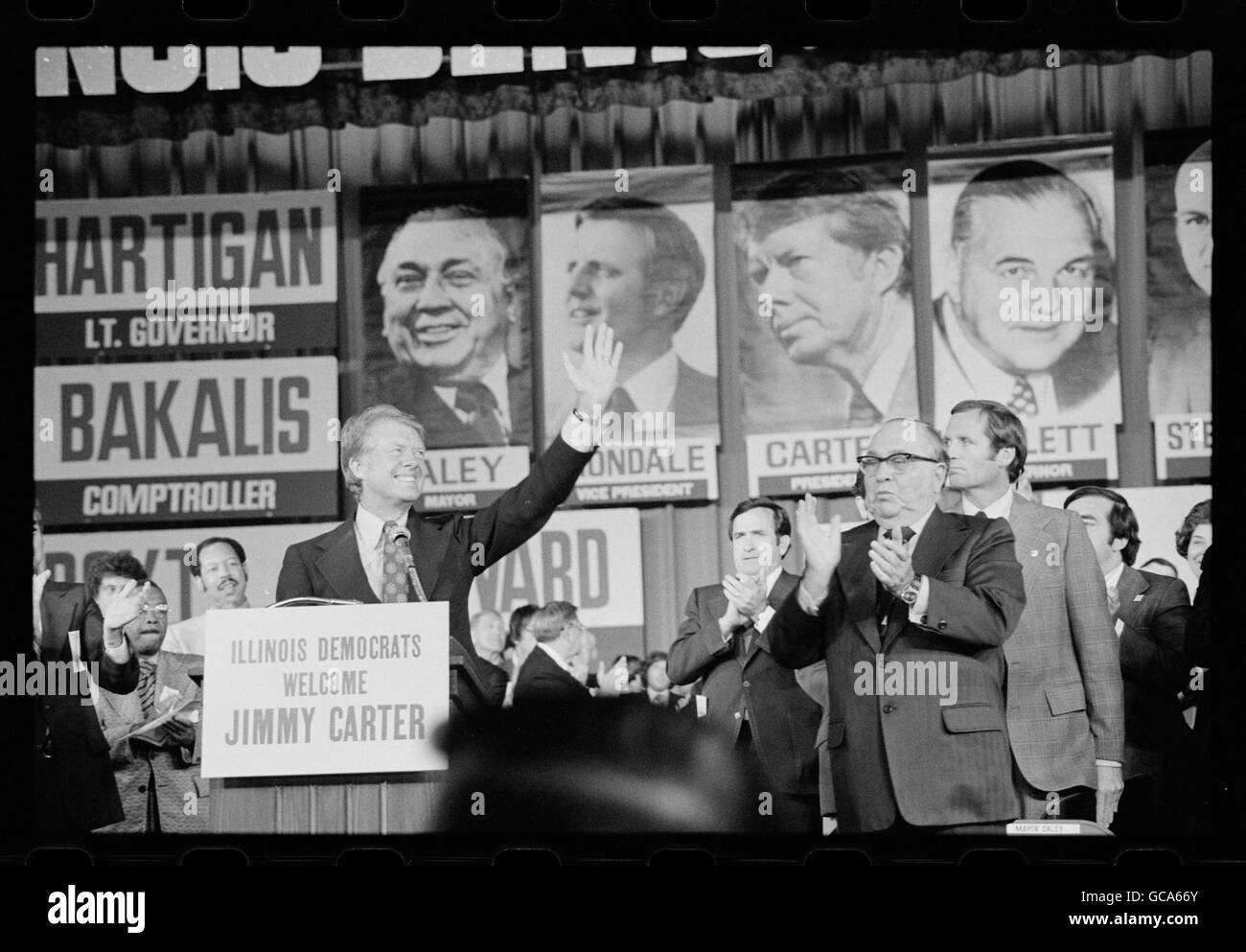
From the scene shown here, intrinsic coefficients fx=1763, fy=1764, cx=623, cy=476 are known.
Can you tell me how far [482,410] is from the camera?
4.79 meters

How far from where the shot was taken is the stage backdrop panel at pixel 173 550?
4.75 m

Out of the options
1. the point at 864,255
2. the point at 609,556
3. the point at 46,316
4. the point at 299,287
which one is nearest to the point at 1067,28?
the point at 864,255

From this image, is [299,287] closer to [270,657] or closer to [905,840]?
[270,657]

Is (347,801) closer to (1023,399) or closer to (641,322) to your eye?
(641,322)

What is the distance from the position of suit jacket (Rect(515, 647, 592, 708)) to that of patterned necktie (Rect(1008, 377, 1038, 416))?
4.54 feet

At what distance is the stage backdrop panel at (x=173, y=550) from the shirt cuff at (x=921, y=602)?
157 centimetres

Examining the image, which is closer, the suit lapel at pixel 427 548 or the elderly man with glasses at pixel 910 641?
the elderly man with glasses at pixel 910 641

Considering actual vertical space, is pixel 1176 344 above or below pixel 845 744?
above

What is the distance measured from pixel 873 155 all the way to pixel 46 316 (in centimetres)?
231

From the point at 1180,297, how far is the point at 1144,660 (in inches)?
39.0

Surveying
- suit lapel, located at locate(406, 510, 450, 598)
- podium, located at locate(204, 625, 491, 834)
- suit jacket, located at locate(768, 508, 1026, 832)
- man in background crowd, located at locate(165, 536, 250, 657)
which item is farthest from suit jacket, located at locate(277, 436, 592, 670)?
suit jacket, located at locate(768, 508, 1026, 832)

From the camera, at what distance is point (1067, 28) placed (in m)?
4.86

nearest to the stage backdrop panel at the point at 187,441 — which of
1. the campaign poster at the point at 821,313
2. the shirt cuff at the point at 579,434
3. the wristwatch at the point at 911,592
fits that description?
the shirt cuff at the point at 579,434

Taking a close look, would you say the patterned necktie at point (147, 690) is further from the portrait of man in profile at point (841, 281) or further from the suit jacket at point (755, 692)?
the portrait of man in profile at point (841, 281)
